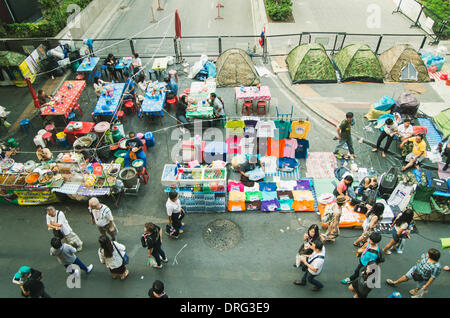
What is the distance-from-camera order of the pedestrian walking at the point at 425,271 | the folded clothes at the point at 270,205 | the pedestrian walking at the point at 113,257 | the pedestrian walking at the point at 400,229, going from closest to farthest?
the pedestrian walking at the point at 425,271
the pedestrian walking at the point at 113,257
the pedestrian walking at the point at 400,229
the folded clothes at the point at 270,205

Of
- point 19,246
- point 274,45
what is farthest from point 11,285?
point 274,45

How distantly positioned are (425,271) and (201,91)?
10656mm

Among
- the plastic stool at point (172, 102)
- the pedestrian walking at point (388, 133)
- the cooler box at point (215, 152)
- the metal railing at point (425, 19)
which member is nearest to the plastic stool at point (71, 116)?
the plastic stool at point (172, 102)

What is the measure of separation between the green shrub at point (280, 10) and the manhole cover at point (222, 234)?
18.8 meters

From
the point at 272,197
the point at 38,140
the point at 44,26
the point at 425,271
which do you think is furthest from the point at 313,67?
the point at 44,26

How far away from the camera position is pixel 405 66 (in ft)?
51.8

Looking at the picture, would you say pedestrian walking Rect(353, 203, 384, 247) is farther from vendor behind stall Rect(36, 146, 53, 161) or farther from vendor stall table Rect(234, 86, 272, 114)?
vendor behind stall Rect(36, 146, 53, 161)

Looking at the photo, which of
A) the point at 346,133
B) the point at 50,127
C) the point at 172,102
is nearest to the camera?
the point at 346,133

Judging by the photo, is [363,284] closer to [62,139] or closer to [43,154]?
[43,154]

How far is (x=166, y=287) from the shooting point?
8023 millimetres

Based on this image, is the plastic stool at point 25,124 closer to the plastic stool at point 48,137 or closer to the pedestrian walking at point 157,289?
the plastic stool at point 48,137

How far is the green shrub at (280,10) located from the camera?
22.9 meters
